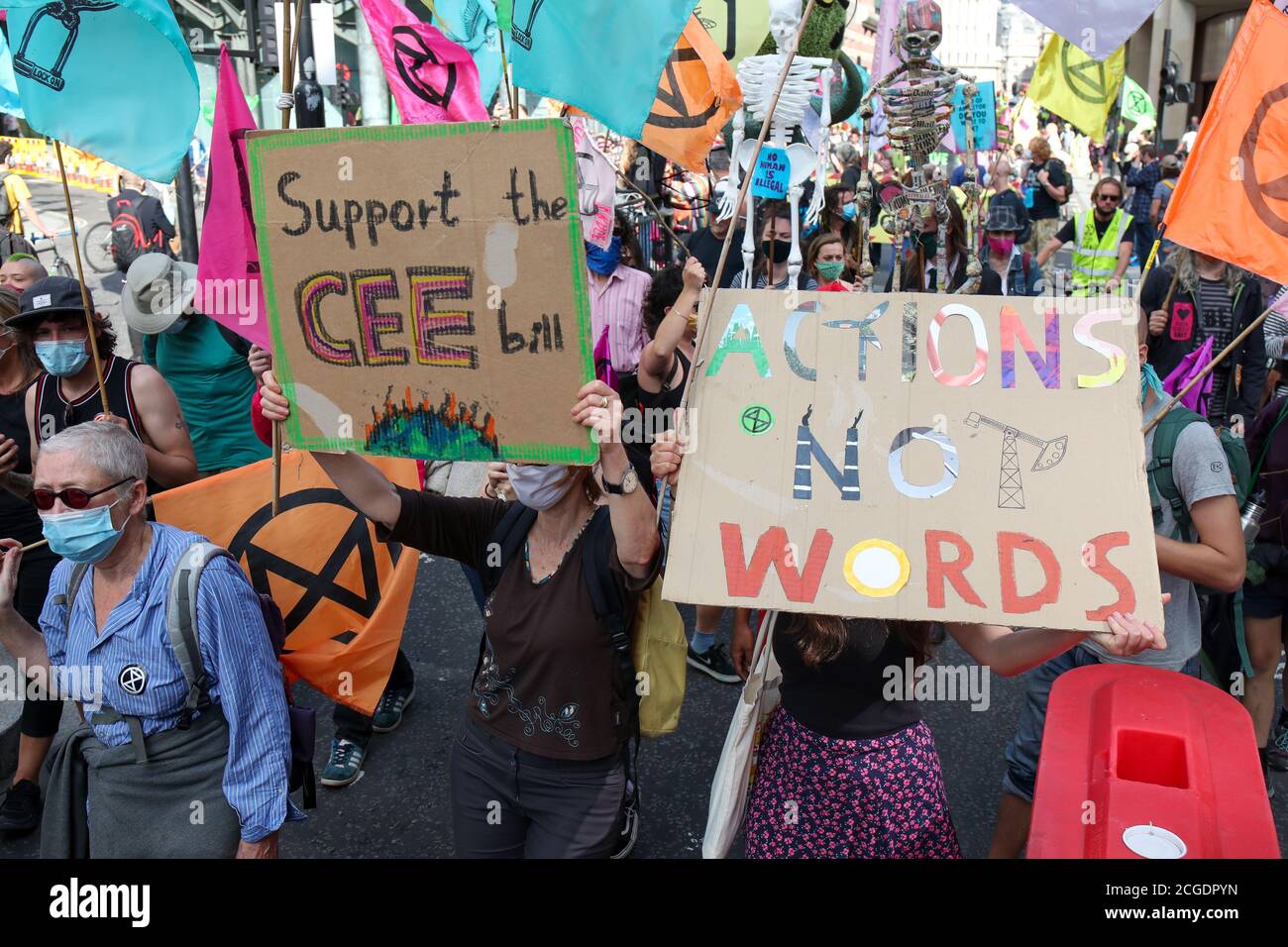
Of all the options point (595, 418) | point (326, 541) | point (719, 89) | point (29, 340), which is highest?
point (719, 89)

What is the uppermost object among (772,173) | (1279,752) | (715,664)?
(772,173)

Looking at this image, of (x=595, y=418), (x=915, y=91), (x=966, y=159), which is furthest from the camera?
(x=966, y=159)

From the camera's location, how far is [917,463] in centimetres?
211

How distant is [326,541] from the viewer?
3.21 meters

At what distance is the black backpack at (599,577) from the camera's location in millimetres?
2482

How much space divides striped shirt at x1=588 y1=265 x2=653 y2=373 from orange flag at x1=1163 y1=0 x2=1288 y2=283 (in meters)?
3.04

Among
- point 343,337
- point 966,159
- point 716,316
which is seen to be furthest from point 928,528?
point 966,159

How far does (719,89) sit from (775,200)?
8.65 ft

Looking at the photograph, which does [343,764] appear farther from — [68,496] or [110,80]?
[110,80]

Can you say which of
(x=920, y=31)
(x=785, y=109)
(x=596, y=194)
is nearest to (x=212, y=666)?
(x=596, y=194)

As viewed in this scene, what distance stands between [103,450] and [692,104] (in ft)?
7.52

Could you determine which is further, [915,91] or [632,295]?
[632,295]

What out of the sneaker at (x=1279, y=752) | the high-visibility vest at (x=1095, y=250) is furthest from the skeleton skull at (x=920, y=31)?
the high-visibility vest at (x=1095, y=250)
